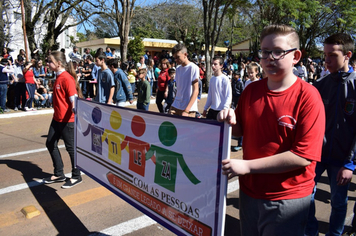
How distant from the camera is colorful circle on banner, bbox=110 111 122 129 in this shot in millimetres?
3201

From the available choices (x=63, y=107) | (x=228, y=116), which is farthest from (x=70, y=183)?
(x=228, y=116)

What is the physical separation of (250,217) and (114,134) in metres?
1.79

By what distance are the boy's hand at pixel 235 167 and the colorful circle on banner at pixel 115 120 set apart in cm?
161

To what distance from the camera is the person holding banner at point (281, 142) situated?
5.78 ft

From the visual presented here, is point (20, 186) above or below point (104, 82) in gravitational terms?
below

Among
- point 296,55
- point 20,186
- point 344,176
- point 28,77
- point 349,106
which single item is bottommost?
point 20,186

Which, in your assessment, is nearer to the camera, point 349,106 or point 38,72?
point 349,106

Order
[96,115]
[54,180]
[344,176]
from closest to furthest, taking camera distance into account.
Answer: [344,176], [96,115], [54,180]

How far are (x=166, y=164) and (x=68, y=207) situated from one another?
234 centimetres

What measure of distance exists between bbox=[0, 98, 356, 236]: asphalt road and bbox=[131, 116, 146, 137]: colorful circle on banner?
135 cm

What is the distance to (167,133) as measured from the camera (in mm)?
2512

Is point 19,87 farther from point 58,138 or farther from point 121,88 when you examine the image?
point 58,138

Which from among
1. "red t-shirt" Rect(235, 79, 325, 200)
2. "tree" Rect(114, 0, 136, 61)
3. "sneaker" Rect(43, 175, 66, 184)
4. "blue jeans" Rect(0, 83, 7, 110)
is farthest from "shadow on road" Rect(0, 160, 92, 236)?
"tree" Rect(114, 0, 136, 61)

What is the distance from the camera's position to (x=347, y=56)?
300cm
